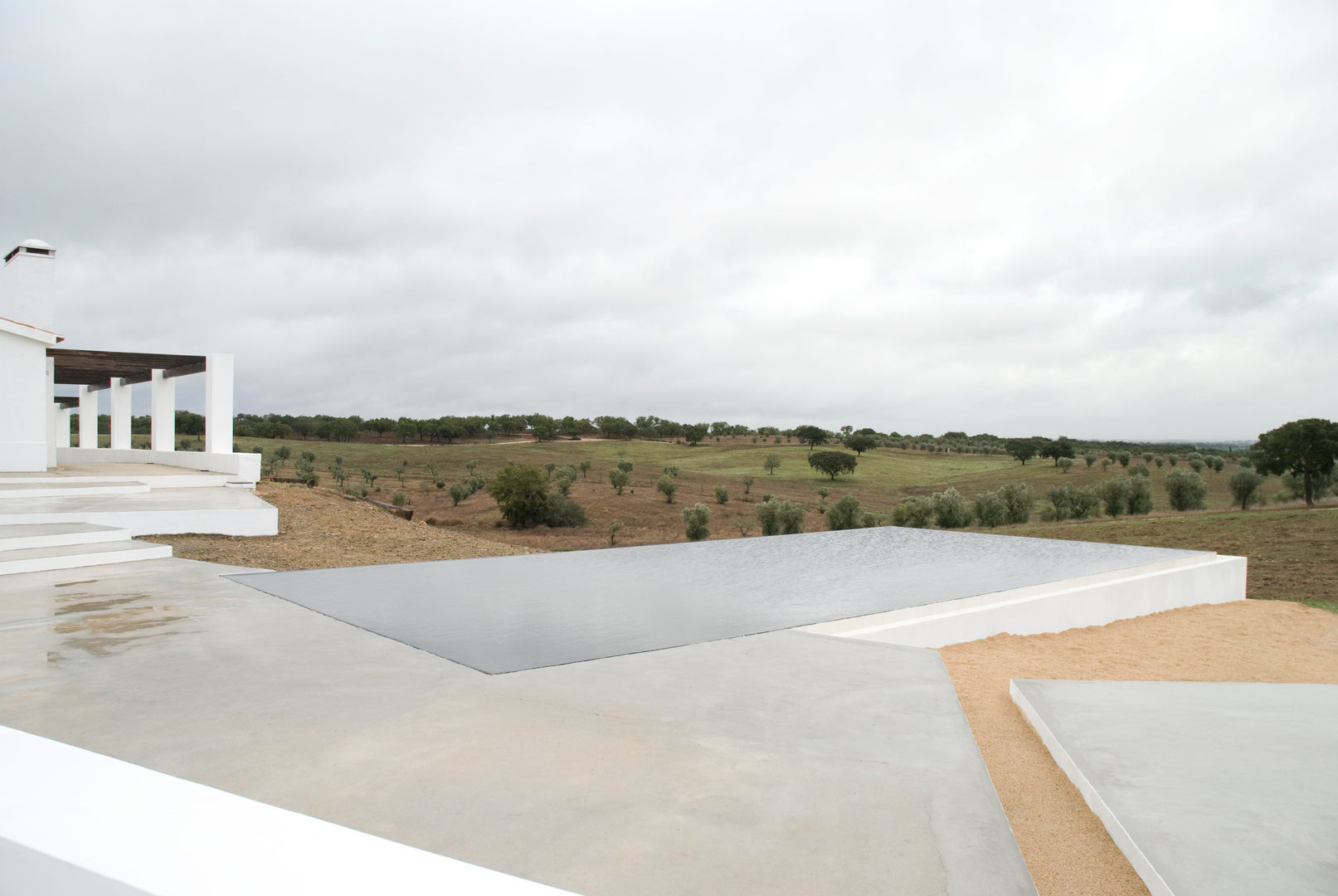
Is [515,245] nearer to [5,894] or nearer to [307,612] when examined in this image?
[307,612]

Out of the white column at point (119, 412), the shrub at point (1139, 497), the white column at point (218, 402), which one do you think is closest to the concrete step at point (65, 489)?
the white column at point (218, 402)

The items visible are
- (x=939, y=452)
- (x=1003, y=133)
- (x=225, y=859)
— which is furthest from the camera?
(x=939, y=452)

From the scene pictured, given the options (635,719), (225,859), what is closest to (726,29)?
(635,719)

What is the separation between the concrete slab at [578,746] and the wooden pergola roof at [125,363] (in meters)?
12.0

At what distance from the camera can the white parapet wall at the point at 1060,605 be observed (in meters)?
4.59

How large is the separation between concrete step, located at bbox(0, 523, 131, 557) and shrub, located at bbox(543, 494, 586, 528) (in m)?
22.3

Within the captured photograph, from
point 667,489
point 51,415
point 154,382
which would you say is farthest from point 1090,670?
point 667,489

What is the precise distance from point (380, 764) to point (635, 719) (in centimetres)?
83

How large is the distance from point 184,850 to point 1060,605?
640cm

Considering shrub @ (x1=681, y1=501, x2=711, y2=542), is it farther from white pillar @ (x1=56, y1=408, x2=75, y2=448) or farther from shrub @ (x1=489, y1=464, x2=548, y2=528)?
white pillar @ (x1=56, y1=408, x2=75, y2=448)

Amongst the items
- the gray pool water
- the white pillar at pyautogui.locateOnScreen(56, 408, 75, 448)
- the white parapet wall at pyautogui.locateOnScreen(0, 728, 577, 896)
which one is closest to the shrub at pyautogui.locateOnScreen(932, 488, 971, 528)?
the gray pool water

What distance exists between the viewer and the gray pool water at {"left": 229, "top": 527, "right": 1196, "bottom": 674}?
3617mm

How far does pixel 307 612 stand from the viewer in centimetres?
401

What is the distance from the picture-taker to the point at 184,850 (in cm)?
92
